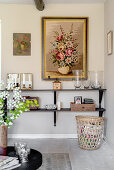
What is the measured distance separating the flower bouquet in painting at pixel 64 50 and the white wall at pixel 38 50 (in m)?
0.27

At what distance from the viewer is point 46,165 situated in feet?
8.53

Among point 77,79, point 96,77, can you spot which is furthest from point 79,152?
point 96,77

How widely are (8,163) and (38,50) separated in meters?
2.50

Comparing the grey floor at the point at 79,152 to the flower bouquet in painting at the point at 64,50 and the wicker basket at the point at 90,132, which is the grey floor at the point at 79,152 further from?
the flower bouquet in painting at the point at 64,50

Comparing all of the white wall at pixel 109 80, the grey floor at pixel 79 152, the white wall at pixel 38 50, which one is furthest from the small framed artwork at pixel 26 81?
the white wall at pixel 109 80

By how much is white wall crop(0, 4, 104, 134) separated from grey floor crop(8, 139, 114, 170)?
0.31 m

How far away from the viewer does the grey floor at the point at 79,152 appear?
261 centimetres

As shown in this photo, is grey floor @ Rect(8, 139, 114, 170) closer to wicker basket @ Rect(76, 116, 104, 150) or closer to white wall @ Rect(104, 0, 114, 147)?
wicker basket @ Rect(76, 116, 104, 150)

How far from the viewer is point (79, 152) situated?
308 cm

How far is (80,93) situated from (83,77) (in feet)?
1.01

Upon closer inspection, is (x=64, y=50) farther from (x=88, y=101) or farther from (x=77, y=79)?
(x=88, y=101)

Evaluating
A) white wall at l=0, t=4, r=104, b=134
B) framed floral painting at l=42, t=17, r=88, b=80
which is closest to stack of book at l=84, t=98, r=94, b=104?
white wall at l=0, t=4, r=104, b=134

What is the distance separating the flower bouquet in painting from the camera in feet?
12.5

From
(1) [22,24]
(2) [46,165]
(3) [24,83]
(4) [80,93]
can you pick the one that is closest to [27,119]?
(3) [24,83]
